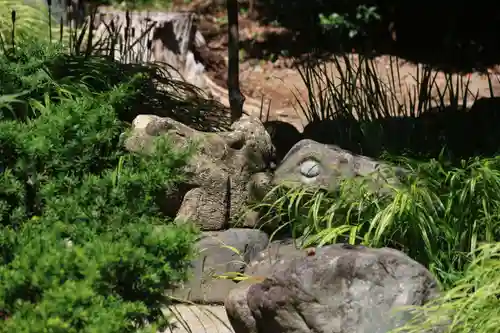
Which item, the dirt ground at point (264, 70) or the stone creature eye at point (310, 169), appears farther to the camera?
the dirt ground at point (264, 70)

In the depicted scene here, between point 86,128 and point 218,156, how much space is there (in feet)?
5.12

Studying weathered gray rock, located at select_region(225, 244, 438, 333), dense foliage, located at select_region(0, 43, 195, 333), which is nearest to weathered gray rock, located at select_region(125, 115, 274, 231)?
dense foliage, located at select_region(0, 43, 195, 333)

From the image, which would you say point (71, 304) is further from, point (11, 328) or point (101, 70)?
point (101, 70)

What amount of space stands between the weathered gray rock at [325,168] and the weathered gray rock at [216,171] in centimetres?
30

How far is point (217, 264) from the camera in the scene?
5.99 meters

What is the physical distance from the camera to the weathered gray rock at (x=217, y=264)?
593 centimetres

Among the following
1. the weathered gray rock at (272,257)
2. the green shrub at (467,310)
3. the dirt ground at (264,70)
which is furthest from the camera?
the dirt ground at (264,70)

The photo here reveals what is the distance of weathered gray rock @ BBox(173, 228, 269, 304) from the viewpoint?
593cm

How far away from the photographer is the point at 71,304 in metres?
3.48

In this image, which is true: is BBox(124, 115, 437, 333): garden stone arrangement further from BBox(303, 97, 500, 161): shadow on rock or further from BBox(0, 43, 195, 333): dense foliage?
BBox(303, 97, 500, 161): shadow on rock

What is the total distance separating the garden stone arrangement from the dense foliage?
47 cm

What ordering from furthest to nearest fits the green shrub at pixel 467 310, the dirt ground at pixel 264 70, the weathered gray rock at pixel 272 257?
1. the dirt ground at pixel 264 70
2. the weathered gray rock at pixel 272 257
3. the green shrub at pixel 467 310

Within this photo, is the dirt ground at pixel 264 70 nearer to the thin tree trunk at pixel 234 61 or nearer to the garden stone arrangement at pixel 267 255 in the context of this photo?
the thin tree trunk at pixel 234 61

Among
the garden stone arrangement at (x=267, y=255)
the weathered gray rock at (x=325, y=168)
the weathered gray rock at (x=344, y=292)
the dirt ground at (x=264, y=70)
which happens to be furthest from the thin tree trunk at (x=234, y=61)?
the dirt ground at (x=264, y=70)
